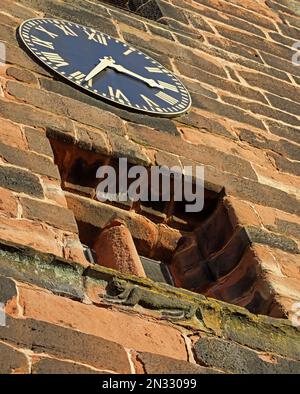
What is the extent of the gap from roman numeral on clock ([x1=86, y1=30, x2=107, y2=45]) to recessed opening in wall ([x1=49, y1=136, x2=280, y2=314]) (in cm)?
Answer: 138

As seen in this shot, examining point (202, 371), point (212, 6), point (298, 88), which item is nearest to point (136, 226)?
point (202, 371)

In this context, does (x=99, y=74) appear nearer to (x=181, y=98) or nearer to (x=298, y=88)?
(x=181, y=98)

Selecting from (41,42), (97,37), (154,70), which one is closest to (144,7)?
(97,37)

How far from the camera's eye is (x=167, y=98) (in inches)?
242

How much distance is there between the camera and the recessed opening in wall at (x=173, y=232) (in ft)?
16.8

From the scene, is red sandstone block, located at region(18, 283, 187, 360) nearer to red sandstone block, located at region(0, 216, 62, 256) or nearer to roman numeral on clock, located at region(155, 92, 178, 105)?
red sandstone block, located at region(0, 216, 62, 256)

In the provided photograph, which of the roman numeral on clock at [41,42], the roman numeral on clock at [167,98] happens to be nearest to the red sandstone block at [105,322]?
the roman numeral on clock at [167,98]

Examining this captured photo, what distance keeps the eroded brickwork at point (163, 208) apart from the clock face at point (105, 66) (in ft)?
0.33

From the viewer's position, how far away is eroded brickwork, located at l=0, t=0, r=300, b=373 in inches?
152

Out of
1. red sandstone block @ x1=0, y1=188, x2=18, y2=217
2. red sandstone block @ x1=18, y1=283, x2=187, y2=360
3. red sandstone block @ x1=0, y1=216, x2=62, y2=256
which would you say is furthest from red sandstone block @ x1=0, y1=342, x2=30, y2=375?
red sandstone block @ x1=0, y1=188, x2=18, y2=217

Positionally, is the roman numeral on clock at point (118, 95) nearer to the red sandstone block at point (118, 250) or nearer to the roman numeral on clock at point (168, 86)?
the roman numeral on clock at point (168, 86)

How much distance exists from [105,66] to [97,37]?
49 centimetres

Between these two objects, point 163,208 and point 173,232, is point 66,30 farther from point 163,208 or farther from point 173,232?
point 173,232

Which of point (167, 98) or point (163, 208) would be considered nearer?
point (163, 208)
